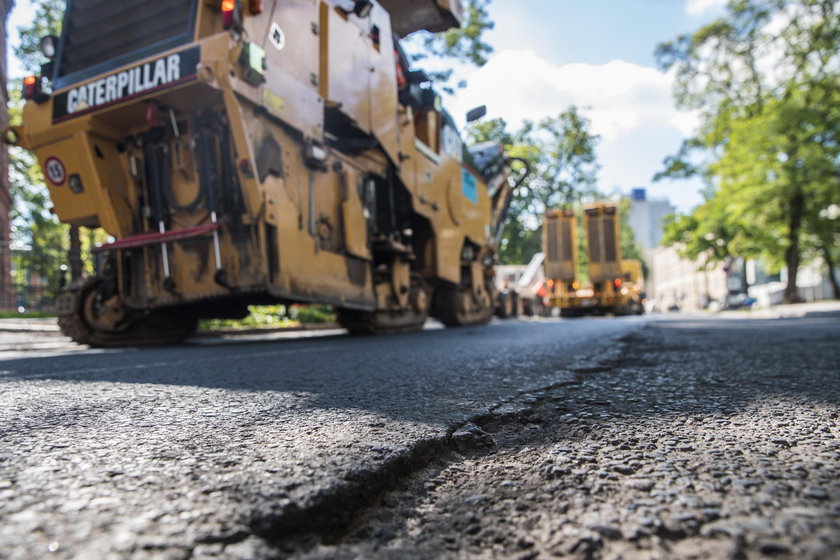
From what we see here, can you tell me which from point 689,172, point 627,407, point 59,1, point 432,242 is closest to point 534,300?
point 689,172

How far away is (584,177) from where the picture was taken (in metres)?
27.4

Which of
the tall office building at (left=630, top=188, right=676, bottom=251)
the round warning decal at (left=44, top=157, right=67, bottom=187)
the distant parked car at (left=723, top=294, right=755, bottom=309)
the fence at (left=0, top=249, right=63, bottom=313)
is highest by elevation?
the tall office building at (left=630, top=188, right=676, bottom=251)

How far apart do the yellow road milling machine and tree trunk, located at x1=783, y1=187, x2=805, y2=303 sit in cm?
1694

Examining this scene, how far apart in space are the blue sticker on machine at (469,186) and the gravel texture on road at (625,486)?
25.0 feet

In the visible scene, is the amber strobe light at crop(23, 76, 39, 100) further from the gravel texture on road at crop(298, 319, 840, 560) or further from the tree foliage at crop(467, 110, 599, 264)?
the tree foliage at crop(467, 110, 599, 264)

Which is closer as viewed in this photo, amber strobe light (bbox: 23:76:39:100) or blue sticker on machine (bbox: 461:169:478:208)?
amber strobe light (bbox: 23:76:39:100)

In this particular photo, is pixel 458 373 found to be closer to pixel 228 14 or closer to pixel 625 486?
pixel 625 486

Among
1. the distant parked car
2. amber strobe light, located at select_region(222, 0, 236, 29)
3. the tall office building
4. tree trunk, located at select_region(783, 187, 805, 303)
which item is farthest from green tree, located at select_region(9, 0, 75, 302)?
the tall office building

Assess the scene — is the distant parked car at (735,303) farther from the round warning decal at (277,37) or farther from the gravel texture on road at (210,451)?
the gravel texture on road at (210,451)

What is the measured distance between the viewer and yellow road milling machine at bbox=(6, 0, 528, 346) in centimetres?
486

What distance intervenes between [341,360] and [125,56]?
3679mm

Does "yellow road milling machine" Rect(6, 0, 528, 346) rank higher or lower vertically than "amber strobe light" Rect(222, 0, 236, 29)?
lower

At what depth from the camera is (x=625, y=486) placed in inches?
40.7

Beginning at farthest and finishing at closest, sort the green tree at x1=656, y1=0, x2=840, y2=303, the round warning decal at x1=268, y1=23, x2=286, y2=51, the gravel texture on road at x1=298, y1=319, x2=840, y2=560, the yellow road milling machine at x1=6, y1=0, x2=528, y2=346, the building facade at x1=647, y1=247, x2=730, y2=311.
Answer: the building facade at x1=647, y1=247, x2=730, y2=311, the green tree at x1=656, y1=0, x2=840, y2=303, the round warning decal at x1=268, y1=23, x2=286, y2=51, the yellow road milling machine at x1=6, y1=0, x2=528, y2=346, the gravel texture on road at x1=298, y1=319, x2=840, y2=560
